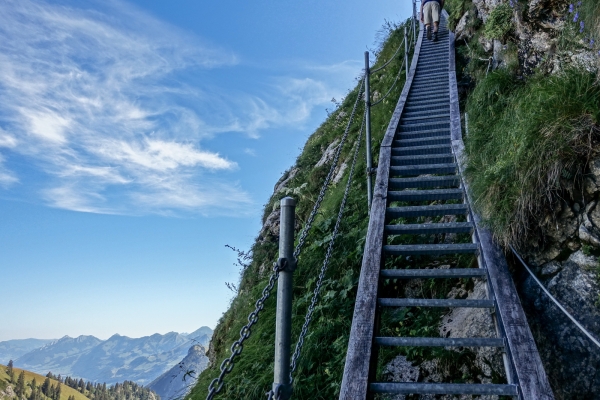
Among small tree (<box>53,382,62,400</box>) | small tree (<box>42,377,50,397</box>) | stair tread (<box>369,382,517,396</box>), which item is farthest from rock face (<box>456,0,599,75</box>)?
small tree (<box>53,382,62,400</box>)

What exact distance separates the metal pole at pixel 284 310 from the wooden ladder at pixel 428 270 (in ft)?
2.62

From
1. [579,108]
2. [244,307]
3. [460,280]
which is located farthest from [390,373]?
[244,307]

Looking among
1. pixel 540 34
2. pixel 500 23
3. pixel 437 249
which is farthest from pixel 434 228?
pixel 500 23

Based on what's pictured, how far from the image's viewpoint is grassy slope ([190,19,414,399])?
4.18 meters

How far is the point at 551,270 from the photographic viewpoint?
335 centimetres

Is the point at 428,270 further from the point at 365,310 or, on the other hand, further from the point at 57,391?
the point at 57,391

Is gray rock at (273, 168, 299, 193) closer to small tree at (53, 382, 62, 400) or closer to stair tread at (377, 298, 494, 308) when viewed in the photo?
stair tread at (377, 298, 494, 308)

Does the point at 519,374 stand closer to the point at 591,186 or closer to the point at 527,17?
the point at 591,186

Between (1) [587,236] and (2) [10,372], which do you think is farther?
(2) [10,372]

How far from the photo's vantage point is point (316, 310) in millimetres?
4836

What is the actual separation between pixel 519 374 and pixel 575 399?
0.64 metres

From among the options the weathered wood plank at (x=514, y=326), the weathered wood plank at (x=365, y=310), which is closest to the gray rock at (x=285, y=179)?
the weathered wood plank at (x=365, y=310)

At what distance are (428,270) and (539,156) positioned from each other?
1.30 m

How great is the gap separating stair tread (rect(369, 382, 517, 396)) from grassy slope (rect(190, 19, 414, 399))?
110 centimetres
